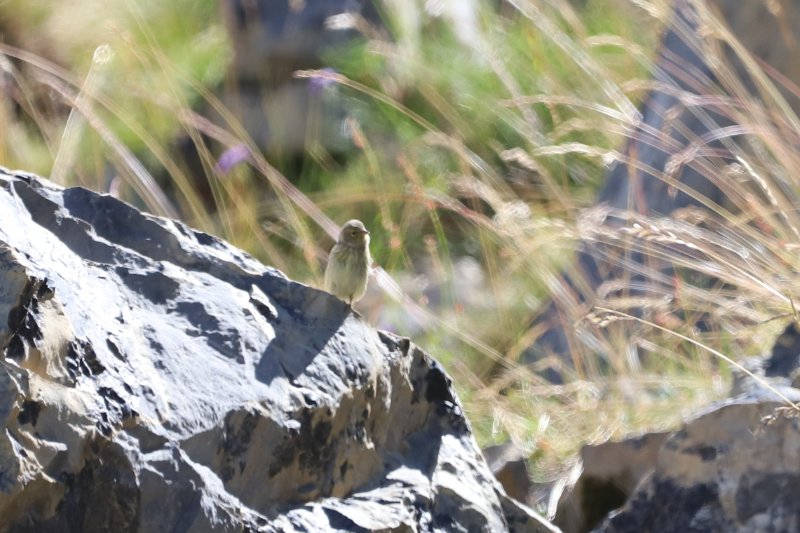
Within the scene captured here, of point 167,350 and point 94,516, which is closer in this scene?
point 94,516

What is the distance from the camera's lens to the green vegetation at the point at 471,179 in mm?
3707

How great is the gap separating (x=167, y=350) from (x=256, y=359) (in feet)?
0.56

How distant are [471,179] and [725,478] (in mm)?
1619

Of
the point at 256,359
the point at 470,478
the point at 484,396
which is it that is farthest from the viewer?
the point at 484,396

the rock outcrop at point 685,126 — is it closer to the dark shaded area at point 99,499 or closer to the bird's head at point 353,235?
the bird's head at point 353,235

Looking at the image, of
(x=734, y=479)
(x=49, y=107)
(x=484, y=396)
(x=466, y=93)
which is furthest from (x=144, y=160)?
(x=734, y=479)

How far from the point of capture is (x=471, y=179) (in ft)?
13.5

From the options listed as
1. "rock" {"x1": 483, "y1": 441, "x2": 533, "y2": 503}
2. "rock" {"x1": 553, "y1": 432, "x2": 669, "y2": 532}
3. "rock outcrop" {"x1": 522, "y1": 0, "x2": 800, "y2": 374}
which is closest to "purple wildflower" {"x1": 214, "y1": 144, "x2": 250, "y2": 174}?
"rock outcrop" {"x1": 522, "y1": 0, "x2": 800, "y2": 374}

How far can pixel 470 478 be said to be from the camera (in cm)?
245

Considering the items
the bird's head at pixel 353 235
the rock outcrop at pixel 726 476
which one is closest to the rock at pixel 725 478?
the rock outcrop at pixel 726 476

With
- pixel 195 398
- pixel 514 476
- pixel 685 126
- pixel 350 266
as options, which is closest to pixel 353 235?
pixel 350 266

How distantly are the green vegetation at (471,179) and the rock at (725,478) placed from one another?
232mm

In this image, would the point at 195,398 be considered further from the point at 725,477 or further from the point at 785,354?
the point at 785,354

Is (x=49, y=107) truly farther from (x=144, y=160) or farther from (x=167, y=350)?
(x=167, y=350)
